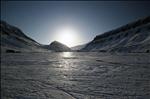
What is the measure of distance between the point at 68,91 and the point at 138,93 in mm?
1169

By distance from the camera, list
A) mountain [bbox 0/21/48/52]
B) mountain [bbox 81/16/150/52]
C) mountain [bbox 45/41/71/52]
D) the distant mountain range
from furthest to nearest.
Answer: mountain [bbox 45/41/71/52] < mountain [bbox 0/21/48/52] < the distant mountain range < mountain [bbox 81/16/150/52]

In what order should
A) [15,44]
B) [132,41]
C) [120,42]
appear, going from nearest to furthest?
[132,41], [15,44], [120,42]

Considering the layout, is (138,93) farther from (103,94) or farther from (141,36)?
(141,36)

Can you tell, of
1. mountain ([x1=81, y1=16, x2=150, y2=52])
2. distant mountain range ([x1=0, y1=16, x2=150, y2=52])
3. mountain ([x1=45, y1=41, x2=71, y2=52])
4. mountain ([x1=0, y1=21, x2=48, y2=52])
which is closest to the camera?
mountain ([x1=81, y1=16, x2=150, y2=52])

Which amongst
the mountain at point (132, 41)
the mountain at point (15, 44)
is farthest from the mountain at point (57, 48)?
the mountain at point (132, 41)

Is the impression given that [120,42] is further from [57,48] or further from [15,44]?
[57,48]

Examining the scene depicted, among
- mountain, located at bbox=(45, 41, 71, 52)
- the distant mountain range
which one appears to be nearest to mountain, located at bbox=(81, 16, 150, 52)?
the distant mountain range

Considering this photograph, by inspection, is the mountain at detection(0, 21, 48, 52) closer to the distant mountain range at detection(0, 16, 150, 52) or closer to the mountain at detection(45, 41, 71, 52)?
the distant mountain range at detection(0, 16, 150, 52)

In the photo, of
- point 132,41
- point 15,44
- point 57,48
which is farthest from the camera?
point 57,48

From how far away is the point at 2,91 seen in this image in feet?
11.1

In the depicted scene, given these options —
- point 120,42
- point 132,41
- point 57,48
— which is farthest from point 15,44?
point 57,48

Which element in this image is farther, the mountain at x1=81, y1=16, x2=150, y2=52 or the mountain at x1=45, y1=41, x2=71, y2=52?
the mountain at x1=45, y1=41, x2=71, y2=52

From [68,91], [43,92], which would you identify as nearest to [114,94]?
[68,91]

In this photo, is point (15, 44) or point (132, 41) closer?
point (132, 41)
